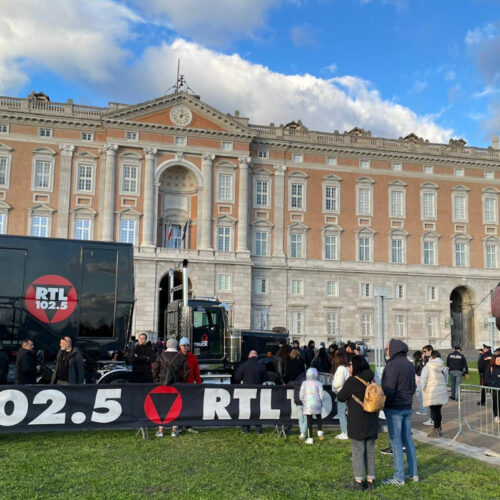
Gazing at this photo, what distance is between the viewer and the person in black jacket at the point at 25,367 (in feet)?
39.4

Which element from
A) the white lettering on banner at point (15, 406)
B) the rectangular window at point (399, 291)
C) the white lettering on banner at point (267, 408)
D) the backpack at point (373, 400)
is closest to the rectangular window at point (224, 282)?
the rectangular window at point (399, 291)

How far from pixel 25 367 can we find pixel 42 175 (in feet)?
114

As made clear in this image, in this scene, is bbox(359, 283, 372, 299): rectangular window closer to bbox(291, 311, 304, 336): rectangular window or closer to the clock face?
bbox(291, 311, 304, 336): rectangular window

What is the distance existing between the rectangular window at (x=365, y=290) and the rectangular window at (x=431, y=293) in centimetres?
539

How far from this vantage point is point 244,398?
11.7 meters

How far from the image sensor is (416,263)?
50469mm

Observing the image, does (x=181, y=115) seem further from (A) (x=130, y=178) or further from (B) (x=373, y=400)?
(B) (x=373, y=400)

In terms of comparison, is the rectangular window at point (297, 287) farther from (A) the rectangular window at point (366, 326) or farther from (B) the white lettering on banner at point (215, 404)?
(B) the white lettering on banner at point (215, 404)

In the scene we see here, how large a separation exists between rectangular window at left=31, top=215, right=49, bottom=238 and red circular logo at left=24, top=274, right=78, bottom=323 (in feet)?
98.1

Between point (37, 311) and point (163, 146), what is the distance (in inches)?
1257

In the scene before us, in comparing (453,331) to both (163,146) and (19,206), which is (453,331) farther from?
(19,206)

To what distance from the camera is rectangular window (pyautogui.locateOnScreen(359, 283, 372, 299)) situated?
49.0 meters

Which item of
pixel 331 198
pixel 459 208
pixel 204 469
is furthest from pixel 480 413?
pixel 459 208

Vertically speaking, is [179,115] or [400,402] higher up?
[179,115]
